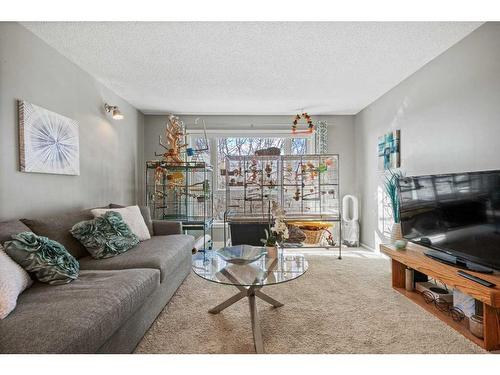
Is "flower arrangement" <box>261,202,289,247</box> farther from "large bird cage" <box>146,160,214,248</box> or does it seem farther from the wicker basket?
the wicker basket

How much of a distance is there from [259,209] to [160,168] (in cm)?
166

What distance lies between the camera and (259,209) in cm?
446

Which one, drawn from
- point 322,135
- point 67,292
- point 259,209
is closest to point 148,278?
point 67,292

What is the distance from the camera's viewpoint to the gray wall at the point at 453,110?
218 centimetres

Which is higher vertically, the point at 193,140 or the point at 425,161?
the point at 193,140

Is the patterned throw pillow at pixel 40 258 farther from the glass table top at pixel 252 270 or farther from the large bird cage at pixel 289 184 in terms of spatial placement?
the large bird cage at pixel 289 184

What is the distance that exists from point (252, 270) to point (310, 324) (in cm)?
58

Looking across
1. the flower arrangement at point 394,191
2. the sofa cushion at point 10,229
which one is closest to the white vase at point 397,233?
the flower arrangement at point 394,191

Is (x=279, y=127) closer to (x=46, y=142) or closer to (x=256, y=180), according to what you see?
(x=256, y=180)

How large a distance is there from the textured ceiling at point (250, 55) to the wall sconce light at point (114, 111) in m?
0.27

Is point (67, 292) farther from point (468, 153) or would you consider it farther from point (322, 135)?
point (322, 135)

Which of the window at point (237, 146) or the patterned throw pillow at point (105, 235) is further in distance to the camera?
the window at point (237, 146)

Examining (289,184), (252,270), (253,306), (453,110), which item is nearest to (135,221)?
(252,270)

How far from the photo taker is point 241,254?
2.42 meters
